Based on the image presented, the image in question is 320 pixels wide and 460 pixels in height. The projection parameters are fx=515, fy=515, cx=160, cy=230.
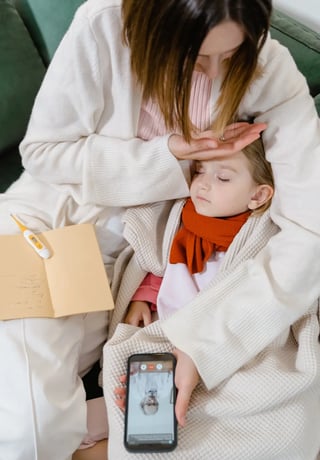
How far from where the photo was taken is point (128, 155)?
3.56 feet

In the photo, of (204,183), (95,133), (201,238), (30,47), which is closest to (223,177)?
(204,183)

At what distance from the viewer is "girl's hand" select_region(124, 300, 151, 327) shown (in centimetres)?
118

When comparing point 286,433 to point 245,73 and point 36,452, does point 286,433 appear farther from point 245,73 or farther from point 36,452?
point 245,73

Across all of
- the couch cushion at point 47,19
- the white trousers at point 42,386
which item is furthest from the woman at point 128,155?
the couch cushion at point 47,19

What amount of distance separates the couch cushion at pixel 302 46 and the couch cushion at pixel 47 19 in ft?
1.72

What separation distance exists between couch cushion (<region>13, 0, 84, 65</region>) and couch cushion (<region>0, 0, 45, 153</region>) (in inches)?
1.4

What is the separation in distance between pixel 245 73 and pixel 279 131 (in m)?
0.20

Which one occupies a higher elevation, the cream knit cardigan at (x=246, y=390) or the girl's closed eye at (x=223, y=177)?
the girl's closed eye at (x=223, y=177)

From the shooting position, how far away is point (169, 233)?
1196mm

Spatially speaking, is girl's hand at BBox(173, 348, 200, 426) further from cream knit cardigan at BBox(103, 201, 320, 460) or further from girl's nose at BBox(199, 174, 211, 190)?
girl's nose at BBox(199, 174, 211, 190)

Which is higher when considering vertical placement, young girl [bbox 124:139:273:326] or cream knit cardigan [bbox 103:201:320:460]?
young girl [bbox 124:139:273:326]

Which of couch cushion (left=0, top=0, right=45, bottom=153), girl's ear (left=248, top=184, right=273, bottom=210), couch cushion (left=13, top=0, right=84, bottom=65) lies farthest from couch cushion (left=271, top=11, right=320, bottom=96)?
couch cushion (left=0, top=0, right=45, bottom=153)

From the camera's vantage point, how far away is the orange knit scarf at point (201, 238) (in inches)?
45.2

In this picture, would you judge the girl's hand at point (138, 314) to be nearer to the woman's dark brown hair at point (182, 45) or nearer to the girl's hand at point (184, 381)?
the girl's hand at point (184, 381)
